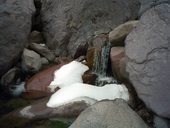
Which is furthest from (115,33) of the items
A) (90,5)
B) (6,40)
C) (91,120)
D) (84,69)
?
(91,120)

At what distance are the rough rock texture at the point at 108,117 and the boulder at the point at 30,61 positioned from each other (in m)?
3.24

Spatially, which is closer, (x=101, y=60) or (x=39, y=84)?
(x=39, y=84)

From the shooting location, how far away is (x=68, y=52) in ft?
30.8

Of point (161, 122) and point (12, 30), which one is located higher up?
point (12, 30)

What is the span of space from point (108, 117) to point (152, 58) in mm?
1593

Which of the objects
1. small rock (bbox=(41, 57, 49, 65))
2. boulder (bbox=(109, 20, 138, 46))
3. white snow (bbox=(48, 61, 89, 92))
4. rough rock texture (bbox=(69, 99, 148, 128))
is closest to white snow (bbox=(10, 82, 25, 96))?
white snow (bbox=(48, 61, 89, 92))

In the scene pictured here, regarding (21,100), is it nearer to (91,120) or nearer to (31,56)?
(31,56)

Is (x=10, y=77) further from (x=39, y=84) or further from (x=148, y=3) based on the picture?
(x=148, y=3)

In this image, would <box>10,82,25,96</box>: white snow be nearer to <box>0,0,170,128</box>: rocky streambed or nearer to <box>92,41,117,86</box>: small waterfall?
<box>0,0,170,128</box>: rocky streambed

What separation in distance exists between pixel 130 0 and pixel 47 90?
379cm

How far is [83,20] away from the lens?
949 centimetres

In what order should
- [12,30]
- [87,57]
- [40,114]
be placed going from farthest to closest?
[87,57] < [12,30] < [40,114]

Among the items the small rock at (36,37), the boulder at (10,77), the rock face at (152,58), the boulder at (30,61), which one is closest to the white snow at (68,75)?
the boulder at (30,61)

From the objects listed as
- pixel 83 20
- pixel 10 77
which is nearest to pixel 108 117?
pixel 10 77
